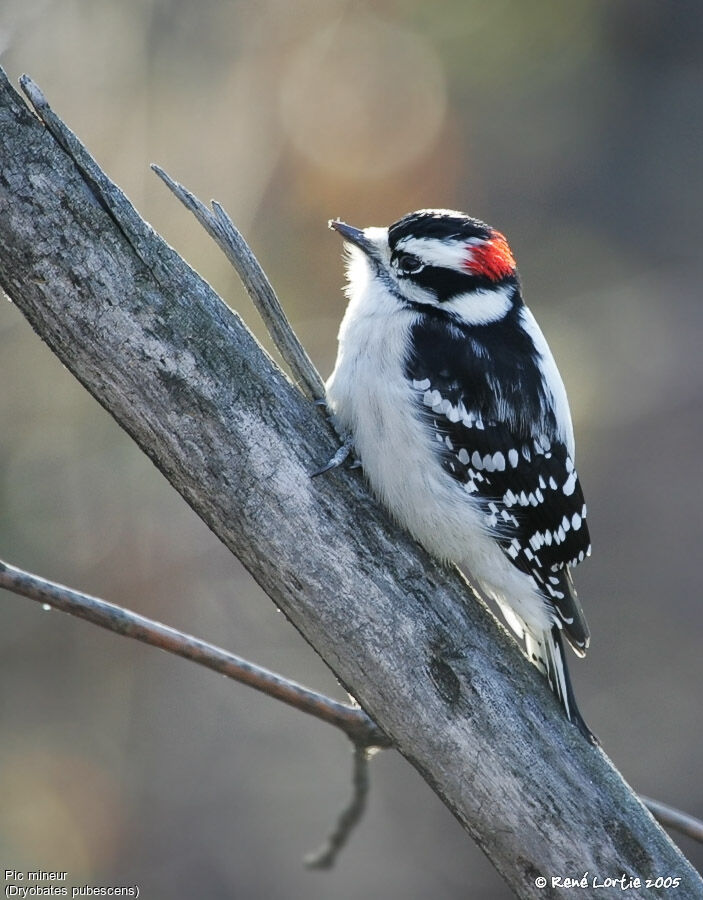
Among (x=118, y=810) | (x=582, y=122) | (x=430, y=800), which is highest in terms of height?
(x=582, y=122)

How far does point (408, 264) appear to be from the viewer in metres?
2.88

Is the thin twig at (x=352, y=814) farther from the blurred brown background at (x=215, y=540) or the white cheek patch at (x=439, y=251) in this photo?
the blurred brown background at (x=215, y=540)

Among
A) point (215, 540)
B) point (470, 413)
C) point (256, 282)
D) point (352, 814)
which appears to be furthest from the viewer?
point (215, 540)

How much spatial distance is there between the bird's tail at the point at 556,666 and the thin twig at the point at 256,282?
867 mm

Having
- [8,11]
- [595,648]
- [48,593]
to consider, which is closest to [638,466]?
[595,648]

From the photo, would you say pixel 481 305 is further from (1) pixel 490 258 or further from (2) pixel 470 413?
(2) pixel 470 413

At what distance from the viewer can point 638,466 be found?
6.45m

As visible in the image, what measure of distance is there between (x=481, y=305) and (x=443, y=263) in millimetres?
179

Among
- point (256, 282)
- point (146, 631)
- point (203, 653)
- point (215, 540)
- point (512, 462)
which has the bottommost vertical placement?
point (512, 462)

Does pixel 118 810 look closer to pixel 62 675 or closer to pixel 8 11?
pixel 62 675

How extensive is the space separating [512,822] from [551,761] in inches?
5.9

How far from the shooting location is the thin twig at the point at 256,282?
233 cm

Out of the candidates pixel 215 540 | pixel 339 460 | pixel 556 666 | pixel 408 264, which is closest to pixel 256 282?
pixel 339 460

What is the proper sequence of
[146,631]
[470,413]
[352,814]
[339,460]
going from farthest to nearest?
1. [470,413]
2. [352,814]
3. [339,460]
4. [146,631]
